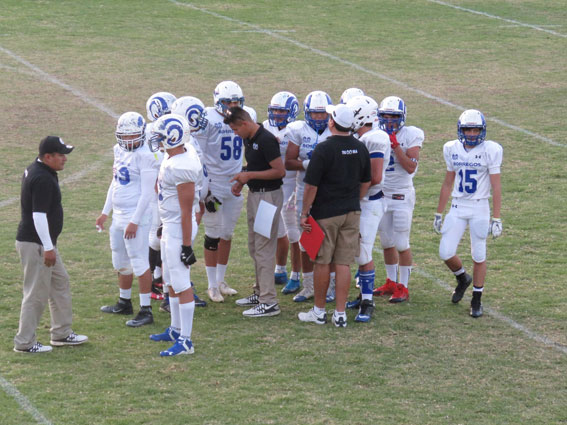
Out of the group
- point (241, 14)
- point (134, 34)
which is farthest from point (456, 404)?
point (241, 14)

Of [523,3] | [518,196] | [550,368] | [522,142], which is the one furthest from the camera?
[523,3]

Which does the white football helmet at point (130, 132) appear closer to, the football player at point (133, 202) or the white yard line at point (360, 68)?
the football player at point (133, 202)

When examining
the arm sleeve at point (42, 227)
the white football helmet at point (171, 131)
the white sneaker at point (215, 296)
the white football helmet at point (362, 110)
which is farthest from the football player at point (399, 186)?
the arm sleeve at point (42, 227)

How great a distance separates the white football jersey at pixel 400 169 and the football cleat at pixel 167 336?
255 cm

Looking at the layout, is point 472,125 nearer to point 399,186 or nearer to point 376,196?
point 399,186

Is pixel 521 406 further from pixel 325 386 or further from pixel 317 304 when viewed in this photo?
pixel 317 304

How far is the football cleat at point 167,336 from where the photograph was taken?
26.6 feet

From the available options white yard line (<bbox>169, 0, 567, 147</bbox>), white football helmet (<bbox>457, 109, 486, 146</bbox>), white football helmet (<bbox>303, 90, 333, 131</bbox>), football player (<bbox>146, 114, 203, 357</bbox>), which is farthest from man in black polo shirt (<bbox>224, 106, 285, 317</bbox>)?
white yard line (<bbox>169, 0, 567, 147</bbox>)

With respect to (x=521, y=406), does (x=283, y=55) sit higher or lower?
higher

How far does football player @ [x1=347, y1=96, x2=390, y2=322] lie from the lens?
8547mm

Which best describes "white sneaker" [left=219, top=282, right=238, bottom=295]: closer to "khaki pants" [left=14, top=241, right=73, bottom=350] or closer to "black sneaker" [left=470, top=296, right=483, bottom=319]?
"khaki pants" [left=14, top=241, right=73, bottom=350]

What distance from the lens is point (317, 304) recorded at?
8.59 meters

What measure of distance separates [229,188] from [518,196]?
16.2 ft

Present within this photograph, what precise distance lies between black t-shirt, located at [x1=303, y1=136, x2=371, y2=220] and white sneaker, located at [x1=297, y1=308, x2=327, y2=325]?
3.05ft
